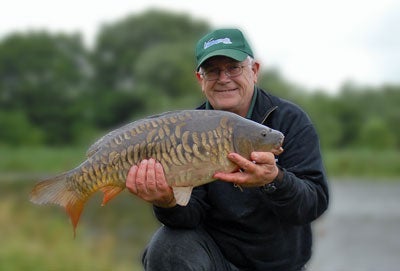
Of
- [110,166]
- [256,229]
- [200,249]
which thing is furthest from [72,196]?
[256,229]

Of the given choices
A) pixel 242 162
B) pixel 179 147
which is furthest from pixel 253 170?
pixel 179 147

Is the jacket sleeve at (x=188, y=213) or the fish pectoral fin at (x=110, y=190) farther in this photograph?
the jacket sleeve at (x=188, y=213)

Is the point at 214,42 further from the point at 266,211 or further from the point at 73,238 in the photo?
the point at 73,238

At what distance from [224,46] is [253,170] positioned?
64 cm

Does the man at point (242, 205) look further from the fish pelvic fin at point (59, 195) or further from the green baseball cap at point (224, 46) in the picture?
the fish pelvic fin at point (59, 195)

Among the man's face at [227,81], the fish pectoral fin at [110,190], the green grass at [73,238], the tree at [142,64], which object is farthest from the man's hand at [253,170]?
the tree at [142,64]

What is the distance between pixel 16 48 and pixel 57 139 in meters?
4.59

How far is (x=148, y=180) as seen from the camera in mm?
2838

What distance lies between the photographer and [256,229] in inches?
131

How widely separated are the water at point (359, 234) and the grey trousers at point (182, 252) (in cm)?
549

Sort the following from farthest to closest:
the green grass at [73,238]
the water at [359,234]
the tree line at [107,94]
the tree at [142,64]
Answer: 1. the tree at [142,64]
2. the tree line at [107,94]
3. the water at [359,234]
4. the green grass at [73,238]

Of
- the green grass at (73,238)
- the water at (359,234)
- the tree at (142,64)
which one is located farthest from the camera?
the tree at (142,64)

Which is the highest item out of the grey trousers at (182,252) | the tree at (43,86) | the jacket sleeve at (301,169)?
the jacket sleeve at (301,169)

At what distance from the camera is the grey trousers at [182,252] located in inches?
125
